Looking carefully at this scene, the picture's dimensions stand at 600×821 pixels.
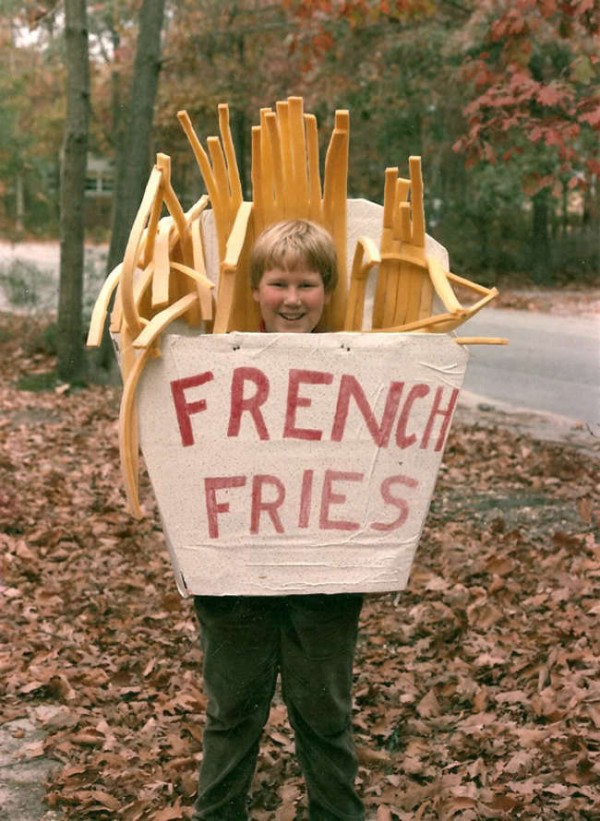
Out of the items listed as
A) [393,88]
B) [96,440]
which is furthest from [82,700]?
[393,88]

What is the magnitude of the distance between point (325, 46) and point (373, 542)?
5683 millimetres

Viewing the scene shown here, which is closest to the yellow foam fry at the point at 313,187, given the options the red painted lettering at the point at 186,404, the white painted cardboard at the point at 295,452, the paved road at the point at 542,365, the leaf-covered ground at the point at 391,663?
the white painted cardboard at the point at 295,452

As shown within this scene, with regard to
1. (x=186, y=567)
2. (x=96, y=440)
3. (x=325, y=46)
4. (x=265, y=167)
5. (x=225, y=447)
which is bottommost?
(x=96, y=440)

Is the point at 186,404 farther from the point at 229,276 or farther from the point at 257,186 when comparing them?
the point at 257,186

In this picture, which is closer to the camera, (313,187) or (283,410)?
(283,410)

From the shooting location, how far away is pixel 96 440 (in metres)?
7.86

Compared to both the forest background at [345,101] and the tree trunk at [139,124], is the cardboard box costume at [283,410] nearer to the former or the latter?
the forest background at [345,101]

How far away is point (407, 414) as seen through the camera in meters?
2.31

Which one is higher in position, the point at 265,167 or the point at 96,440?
the point at 265,167

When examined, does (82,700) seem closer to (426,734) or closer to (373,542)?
(426,734)

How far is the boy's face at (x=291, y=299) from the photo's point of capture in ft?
7.95

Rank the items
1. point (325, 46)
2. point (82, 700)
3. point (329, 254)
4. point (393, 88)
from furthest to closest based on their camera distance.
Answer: point (393, 88), point (325, 46), point (82, 700), point (329, 254)

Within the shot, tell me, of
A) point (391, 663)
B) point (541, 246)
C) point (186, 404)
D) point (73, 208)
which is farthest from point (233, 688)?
point (541, 246)

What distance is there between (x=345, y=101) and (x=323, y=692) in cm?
1937
